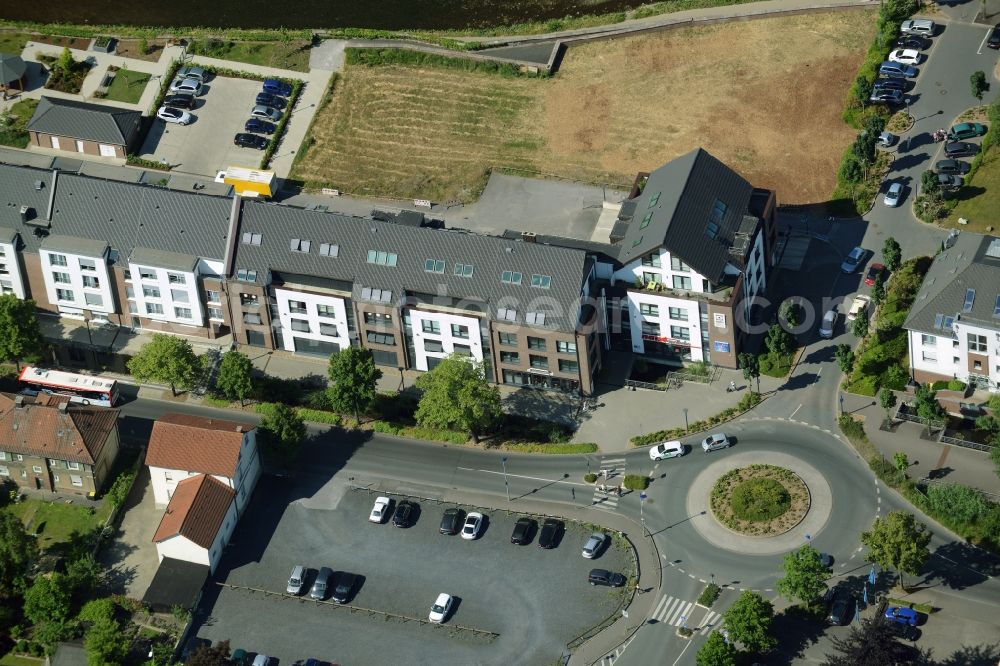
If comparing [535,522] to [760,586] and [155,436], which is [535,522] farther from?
[155,436]

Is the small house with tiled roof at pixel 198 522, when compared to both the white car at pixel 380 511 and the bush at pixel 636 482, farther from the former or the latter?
the bush at pixel 636 482

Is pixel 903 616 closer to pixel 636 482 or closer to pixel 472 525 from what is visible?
pixel 636 482

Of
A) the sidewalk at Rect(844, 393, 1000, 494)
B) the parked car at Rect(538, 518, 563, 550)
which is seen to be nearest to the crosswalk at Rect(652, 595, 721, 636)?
the parked car at Rect(538, 518, 563, 550)

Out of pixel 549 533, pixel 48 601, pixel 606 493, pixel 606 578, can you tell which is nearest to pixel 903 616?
pixel 606 578

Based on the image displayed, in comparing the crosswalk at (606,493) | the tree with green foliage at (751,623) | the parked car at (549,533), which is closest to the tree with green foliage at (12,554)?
the parked car at (549,533)

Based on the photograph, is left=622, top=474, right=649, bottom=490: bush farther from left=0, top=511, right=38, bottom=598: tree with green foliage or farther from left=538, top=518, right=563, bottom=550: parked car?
left=0, top=511, right=38, bottom=598: tree with green foliage
